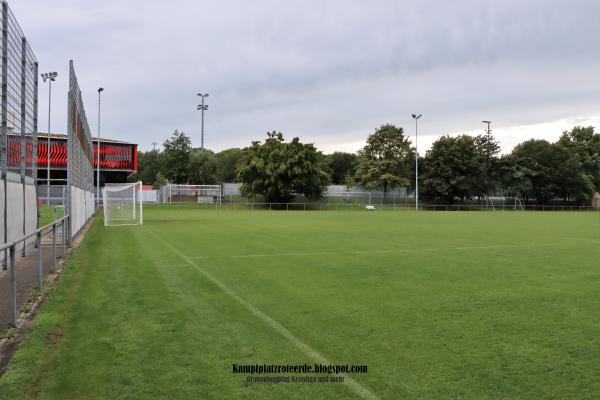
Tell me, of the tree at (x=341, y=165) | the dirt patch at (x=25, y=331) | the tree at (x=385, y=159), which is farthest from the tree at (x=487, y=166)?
the dirt patch at (x=25, y=331)

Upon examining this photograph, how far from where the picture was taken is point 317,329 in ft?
18.5

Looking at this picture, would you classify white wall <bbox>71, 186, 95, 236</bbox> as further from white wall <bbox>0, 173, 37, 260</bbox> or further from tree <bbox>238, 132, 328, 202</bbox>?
tree <bbox>238, 132, 328, 202</bbox>

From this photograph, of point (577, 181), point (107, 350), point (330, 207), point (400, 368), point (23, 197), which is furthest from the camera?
point (577, 181)

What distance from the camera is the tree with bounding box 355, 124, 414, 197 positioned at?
232ft

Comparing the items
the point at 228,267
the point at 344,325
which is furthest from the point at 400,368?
the point at 228,267

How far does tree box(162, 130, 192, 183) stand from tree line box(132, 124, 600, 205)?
0.16m

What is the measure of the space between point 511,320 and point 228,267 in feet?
20.1

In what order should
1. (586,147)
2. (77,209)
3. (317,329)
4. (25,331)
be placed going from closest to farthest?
(25,331) < (317,329) < (77,209) < (586,147)

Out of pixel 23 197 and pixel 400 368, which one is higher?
pixel 23 197

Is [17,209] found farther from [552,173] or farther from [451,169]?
[552,173]

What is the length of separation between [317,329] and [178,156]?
75.9m

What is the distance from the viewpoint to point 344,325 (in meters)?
5.83

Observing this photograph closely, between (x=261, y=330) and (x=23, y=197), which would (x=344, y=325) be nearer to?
(x=261, y=330)

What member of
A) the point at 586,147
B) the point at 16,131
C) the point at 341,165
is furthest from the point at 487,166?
the point at 16,131
